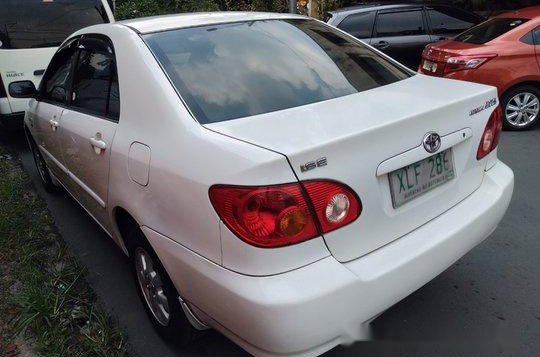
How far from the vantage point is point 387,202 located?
1.95m

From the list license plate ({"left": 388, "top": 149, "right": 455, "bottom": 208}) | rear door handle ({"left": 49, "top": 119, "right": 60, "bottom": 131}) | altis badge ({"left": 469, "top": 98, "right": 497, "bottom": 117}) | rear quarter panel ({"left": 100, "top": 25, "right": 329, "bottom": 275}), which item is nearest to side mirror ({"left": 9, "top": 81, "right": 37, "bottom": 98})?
rear door handle ({"left": 49, "top": 119, "right": 60, "bottom": 131})

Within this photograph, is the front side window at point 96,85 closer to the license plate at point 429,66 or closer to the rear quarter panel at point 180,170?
the rear quarter panel at point 180,170

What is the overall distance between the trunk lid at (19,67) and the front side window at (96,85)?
372 cm

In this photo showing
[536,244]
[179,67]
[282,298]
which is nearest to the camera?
[282,298]

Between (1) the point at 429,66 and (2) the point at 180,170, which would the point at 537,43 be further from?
(2) the point at 180,170

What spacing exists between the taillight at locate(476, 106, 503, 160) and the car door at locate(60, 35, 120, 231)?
1.89m

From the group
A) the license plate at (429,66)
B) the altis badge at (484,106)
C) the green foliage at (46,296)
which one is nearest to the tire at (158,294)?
the green foliage at (46,296)

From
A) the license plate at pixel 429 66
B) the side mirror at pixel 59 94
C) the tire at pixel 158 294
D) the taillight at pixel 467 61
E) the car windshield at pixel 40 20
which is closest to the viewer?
the tire at pixel 158 294

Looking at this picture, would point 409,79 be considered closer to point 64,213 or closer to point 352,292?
point 352,292

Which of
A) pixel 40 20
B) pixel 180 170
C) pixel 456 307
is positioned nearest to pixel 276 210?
pixel 180 170

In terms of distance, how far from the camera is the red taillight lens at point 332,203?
1755mm

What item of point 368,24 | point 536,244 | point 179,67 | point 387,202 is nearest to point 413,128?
point 387,202

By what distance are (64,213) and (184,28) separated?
259 centimetres

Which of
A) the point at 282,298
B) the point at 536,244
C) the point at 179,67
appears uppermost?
the point at 179,67
